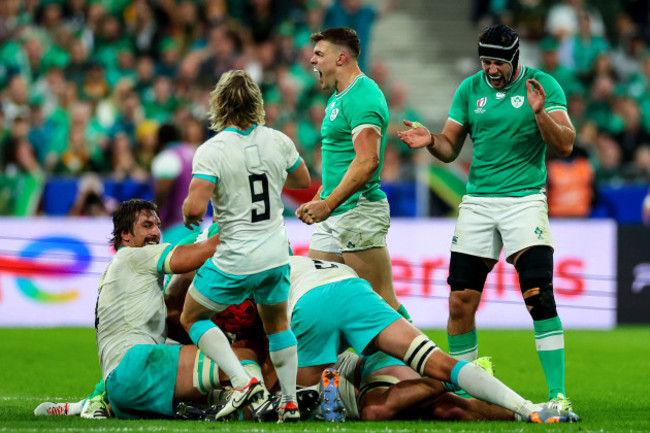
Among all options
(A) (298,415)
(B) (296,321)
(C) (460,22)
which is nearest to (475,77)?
(B) (296,321)

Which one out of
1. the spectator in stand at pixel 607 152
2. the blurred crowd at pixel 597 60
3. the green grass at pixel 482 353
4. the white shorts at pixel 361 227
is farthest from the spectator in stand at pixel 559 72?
the white shorts at pixel 361 227

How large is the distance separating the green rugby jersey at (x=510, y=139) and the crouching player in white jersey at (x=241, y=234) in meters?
1.52

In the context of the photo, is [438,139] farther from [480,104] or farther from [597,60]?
[597,60]

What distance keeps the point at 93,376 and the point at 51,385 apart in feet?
1.93

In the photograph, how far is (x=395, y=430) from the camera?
589 cm

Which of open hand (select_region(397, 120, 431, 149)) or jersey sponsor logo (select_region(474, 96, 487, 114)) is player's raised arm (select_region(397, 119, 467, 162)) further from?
jersey sponsor logo (select_region(474, 96, 487, 114))

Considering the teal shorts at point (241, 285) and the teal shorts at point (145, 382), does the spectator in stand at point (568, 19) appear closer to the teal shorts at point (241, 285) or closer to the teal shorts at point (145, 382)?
the teal shorts at point (241, 285)

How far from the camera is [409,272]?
1350cm

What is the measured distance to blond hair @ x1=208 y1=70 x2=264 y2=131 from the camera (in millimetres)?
6406

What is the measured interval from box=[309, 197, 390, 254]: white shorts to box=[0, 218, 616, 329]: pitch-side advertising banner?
5605 mm

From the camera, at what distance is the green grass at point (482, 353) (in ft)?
→ 19.7

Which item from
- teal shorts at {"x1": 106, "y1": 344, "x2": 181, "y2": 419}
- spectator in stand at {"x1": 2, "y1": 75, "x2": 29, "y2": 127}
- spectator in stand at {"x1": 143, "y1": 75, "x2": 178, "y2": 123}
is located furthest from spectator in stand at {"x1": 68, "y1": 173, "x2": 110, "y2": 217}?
teal shorts at {"x1": 106, "y1": 344, "x2": 181, "y2": 419}

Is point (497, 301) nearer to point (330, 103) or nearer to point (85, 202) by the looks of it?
point (85, 202)

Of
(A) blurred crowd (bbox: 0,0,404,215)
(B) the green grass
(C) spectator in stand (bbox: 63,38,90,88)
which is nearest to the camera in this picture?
(B) the green grass
